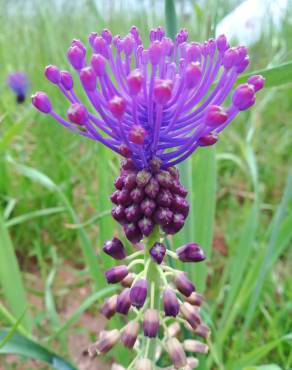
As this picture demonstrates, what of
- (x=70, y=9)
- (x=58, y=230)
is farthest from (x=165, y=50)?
(x=70, y=9)

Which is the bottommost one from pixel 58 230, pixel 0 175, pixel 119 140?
pixel 58 230

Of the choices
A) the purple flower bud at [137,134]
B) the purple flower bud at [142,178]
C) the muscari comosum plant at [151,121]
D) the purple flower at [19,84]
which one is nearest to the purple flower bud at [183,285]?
the muscari comosum plant at [151,121]

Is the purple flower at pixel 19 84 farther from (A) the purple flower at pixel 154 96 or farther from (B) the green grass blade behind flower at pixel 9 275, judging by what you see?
(A) the purple flower at pixel 154 96

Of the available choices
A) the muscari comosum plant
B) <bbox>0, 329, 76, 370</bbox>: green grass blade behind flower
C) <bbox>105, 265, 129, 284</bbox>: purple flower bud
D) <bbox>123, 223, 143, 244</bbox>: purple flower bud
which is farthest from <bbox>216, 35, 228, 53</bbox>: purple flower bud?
<bbox>0, 329, 76, 370</bbox>: green grass blade behind flower

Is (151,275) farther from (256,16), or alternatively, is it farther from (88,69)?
(256,16)

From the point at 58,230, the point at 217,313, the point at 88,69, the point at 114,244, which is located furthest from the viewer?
the point at 58,230
